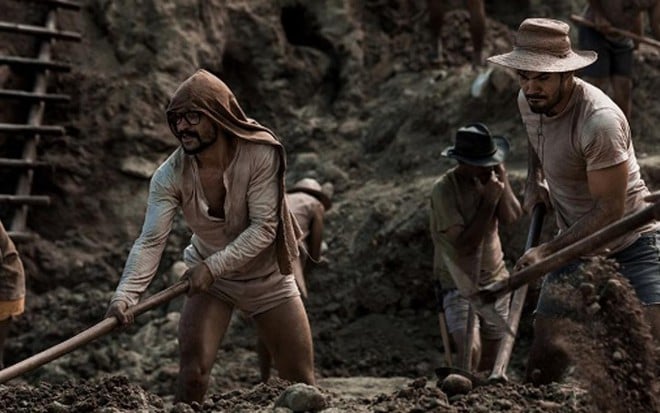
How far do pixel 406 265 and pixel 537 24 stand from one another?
19.0ft

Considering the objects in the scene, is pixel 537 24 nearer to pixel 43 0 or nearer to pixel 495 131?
pixel 495 131

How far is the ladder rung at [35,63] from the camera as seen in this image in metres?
12.3

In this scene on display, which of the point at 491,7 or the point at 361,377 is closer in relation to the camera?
the point at 361,377

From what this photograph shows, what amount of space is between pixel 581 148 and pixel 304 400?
5.28 ft

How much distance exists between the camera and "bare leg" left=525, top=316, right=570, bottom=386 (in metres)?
5.66

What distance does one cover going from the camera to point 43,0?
1256 centimetres

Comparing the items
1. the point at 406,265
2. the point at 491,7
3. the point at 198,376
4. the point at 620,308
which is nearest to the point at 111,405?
the point at 198,376

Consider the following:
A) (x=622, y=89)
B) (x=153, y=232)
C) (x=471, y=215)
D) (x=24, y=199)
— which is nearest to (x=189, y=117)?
(x=153, y=232)

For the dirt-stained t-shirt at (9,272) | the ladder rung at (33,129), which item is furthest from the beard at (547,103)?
the ladder rung at (33,129)

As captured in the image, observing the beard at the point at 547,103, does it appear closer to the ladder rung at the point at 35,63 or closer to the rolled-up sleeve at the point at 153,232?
the rolled-up sleeve at the point at 153,232

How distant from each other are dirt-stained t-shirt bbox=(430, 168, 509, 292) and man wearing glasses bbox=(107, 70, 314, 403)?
189 cm

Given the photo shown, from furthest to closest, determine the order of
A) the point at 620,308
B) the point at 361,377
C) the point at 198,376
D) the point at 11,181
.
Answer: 1. the point at 11,181
2. the point at 361,377
3. the point at 198,376
4. the point at 620,308

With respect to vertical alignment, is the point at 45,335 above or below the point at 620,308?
below

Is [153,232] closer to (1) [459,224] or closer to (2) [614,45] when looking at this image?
(1) [459,224]
